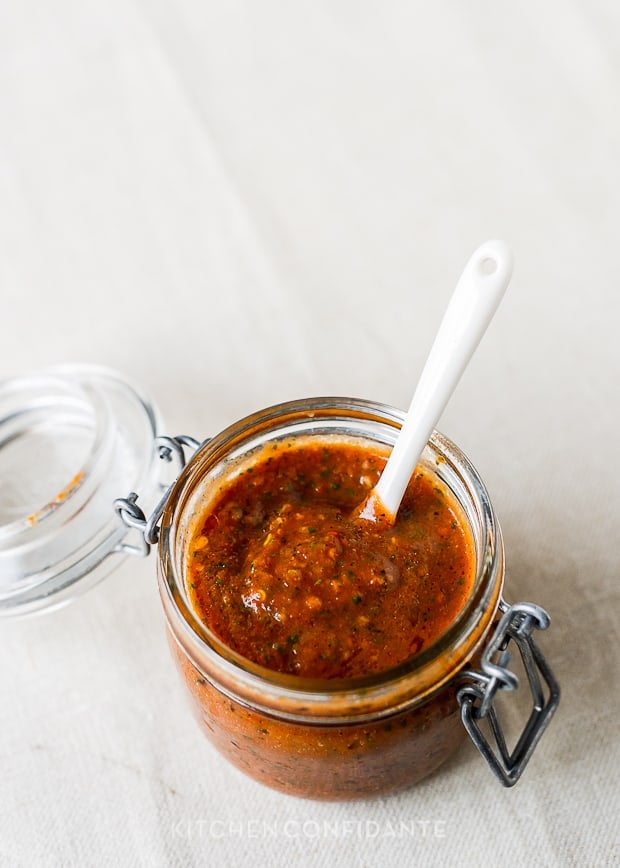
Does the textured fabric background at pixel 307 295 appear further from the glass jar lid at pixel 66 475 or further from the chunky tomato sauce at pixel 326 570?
the chunky tomato sauce at pixel 326 570

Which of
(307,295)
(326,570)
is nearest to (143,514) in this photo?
(326,570)

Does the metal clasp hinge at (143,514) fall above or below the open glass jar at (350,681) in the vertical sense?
above

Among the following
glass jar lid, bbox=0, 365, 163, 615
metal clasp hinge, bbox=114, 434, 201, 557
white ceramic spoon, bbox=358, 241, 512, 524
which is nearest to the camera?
white ceramic spoon, bbox=358, 241, 512, 524

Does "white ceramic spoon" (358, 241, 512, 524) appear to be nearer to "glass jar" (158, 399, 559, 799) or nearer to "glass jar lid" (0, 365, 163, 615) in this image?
"glass jar" (158, 399, 559, 799)

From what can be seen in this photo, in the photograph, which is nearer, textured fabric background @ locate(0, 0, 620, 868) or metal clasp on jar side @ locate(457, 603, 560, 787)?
metal clasp on jar side @ locate(457, 603, 560, 787)

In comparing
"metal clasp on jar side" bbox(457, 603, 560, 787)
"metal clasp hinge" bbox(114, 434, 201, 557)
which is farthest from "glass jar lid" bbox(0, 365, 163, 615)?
"metal clasp on jar side" bbox(457, 603, 560, 787)

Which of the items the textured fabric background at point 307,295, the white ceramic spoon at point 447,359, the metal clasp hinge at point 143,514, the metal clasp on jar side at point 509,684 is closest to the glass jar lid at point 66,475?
the textured fabric background at point 307,295
